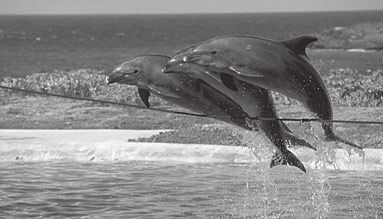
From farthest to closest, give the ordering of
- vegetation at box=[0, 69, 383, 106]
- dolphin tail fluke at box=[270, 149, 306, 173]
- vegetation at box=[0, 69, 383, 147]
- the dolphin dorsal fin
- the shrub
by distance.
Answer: the shrub < vegetation at box=[0, 69, 383, 106] < vegetation at box=[0, 69, 383, 147] < dolphin tail fluke at box=[270, 149, 306, 173] < the dolphin dorsal fin

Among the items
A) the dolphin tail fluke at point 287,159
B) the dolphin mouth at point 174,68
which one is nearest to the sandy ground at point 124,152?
the dolphin tail fluke at point 287,159

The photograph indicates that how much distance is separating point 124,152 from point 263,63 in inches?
314

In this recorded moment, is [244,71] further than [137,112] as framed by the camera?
No

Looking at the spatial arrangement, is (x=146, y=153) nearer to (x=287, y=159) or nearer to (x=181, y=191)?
(x=181, y=191)

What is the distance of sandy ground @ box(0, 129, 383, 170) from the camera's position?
13789 mm

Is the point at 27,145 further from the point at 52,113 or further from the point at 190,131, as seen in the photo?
the point at 52,113

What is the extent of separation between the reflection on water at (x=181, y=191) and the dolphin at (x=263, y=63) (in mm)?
4100

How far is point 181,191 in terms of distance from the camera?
1275cm

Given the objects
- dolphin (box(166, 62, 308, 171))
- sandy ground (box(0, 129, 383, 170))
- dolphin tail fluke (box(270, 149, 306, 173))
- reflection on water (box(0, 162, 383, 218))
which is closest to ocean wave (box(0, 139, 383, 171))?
sandy ground (box(0, 129, 383, 170))

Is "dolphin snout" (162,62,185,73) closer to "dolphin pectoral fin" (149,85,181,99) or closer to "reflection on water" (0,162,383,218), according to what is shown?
"dolphin pectoral fin" (149,85,181,99)

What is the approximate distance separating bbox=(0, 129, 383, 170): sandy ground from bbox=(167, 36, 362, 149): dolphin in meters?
6.49

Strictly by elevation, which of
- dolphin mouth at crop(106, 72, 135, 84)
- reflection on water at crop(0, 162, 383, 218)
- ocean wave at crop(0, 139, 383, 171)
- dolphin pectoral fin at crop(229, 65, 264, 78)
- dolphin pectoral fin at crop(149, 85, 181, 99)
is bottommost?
reflection on water at crop(0, 162, 383, 218)

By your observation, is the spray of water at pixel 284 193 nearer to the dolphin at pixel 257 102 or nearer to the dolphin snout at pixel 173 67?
the dolphin at pixel 257 102

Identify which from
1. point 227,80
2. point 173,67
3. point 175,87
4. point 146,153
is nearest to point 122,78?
point 175,87
